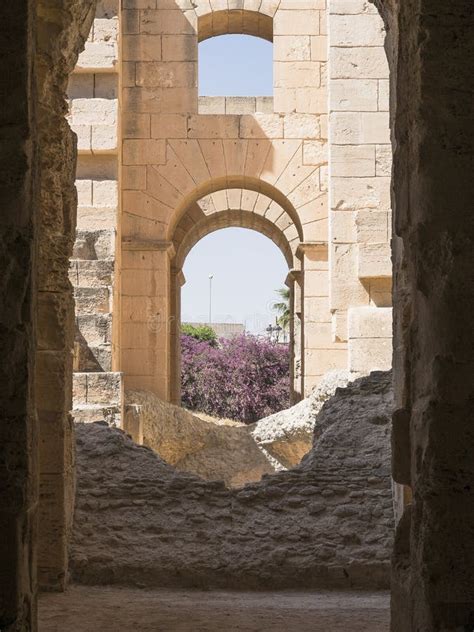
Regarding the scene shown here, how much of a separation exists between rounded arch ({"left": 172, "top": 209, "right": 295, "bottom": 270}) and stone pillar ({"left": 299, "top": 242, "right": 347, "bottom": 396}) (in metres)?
2.38

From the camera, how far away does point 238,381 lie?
2328cm

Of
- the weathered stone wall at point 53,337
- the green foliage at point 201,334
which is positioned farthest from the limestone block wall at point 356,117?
the green foliage at point 201,334

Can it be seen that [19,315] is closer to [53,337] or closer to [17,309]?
[17,309]

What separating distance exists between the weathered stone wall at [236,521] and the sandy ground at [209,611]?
154mm

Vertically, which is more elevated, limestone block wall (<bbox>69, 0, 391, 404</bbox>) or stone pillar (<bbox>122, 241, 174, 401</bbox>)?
limestone block wall (<bbox>69, 0, 391, 404</bbox>)

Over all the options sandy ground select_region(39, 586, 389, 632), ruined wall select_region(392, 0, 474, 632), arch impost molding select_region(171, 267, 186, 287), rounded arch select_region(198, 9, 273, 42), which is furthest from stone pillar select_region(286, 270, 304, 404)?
ruined wall select_region(392, 0, 474, 632)

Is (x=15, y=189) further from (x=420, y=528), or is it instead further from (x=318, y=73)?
(x=318, y=73)

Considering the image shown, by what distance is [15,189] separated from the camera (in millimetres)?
2801

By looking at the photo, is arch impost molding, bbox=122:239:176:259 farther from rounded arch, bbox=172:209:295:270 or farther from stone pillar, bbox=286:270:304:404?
stone pillar, bbox=286:270:304:404

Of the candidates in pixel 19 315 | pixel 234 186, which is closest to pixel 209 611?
pixel 19 315

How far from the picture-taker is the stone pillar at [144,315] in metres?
12.6

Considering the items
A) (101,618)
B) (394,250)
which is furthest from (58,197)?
(101,618)

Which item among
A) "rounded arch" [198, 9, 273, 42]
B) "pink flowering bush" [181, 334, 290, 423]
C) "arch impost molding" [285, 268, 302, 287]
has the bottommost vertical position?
"pink flowering bush" [181, 334, 290, 423]

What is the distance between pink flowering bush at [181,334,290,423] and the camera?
75.3 feet
